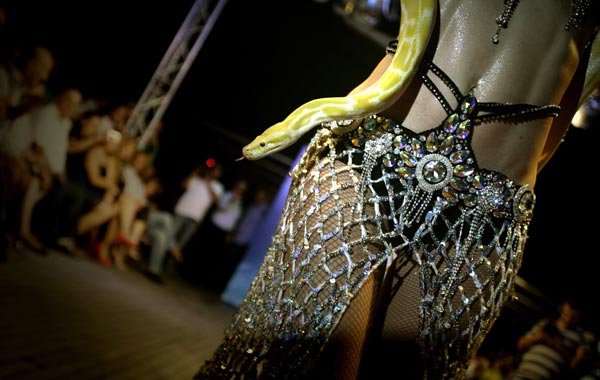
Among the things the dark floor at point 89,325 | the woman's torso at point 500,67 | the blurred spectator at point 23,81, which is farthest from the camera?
the blurred spectator at point 23,81

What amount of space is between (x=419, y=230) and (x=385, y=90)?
1.46 feet

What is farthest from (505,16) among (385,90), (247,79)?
(247,79)

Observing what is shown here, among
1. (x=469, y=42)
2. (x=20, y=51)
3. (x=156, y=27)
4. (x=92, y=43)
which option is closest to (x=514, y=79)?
(x=469, y=42)

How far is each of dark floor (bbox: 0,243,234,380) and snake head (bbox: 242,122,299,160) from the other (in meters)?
1.46

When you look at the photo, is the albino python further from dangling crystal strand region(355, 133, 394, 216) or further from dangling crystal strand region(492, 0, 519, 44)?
dangling crystal strand region(492, 0, 519, 44)

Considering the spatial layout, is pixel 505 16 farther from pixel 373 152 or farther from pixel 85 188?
pixel 85 188

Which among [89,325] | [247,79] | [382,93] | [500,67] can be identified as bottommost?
[89,325]

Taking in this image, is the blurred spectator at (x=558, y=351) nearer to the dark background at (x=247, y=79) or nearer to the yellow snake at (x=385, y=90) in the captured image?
the dark background at (x=247, y=79)

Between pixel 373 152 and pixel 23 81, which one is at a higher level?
pixel 373 152

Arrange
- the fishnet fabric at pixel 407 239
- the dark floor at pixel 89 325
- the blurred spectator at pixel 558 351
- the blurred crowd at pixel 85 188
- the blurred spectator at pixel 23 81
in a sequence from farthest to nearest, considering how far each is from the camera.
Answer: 1. the blurred spectator at pixel 558 351
2. the blurred crowd at pixel 85 188
3. the blurred spectator at pixel 23 81
4. the dark floor at pixel 89 325
5. the fishnet fabric at pixel 407 239

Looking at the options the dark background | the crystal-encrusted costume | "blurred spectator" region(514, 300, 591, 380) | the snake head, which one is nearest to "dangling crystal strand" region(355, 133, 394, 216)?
the crystal-encrusted costume

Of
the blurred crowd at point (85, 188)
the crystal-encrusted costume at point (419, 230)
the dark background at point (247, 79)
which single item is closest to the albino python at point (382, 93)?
the crystal-encrusted costume at point (419, 230)

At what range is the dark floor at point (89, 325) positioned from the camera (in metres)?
2.12

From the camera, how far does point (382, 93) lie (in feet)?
3.97
